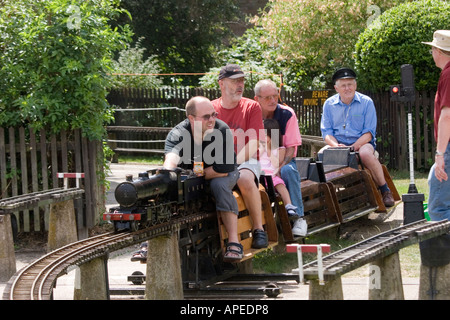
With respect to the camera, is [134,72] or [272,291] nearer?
[272,291]

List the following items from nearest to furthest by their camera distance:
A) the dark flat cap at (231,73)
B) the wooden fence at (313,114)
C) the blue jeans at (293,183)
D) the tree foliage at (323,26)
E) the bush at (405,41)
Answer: the dark flat cap at (231,73) → the blue jeans at (293,183) → the bush at (405,41) → the wooden fence at (313,114) → the tree foliage at (323,26)

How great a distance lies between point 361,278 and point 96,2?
528 cm

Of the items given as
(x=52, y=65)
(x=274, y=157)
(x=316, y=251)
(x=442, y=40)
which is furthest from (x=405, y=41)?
(x=316, y=251)

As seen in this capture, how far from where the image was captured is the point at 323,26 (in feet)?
63.3

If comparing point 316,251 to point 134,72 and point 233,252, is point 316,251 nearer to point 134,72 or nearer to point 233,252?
point 233,252

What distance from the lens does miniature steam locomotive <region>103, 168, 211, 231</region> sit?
21.2 ft

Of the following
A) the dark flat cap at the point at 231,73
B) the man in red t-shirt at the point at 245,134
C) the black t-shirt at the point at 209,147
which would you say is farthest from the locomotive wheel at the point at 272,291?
the dark flat cap at the point at 231,73

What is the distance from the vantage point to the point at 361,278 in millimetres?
7945

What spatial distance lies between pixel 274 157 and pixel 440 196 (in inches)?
104

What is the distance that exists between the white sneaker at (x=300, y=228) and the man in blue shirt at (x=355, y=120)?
2149mm

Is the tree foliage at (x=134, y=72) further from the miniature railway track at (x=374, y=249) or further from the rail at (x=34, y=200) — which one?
the miniature railway track at (x=374, y=249)

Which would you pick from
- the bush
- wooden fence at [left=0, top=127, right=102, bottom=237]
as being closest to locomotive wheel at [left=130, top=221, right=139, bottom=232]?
wooden fence at [left=0, top=127, right=102, bottom=237]

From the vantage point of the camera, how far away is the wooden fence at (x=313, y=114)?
16.1m

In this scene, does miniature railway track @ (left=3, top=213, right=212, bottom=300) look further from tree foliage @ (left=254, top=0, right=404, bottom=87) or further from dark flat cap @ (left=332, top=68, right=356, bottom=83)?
tree foliage @ (left=254, top=0, right=404, bottom=87)
